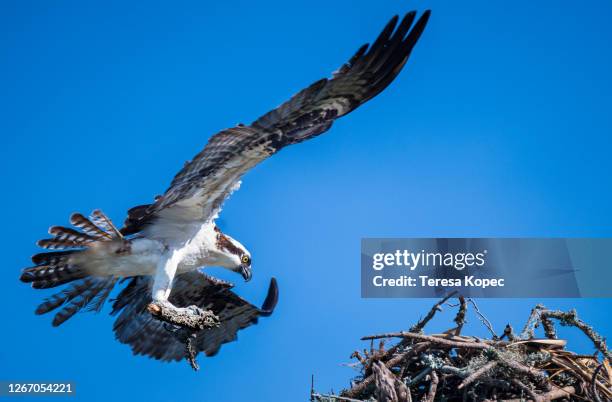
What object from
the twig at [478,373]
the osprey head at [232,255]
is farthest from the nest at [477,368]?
the osprey head at [232,255]

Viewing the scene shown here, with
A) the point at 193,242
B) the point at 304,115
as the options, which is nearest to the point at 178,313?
the point at 193,242

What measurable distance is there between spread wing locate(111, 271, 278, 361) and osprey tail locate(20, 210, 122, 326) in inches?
19.6

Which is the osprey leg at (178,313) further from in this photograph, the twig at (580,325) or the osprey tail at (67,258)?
the twig at (580,325)

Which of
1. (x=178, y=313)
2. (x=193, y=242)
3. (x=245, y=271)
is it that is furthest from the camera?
(x=245, y=271)

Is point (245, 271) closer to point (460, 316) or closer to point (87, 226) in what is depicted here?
point (87, 226)

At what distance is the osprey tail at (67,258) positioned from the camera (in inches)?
→ 215

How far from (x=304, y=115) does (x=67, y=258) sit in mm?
2101

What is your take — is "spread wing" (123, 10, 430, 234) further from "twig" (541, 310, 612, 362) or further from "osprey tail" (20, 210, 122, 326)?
"twig" (541, 310, 612, 362)

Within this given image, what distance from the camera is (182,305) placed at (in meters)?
6.46

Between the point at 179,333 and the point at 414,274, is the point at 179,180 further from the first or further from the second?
the point at 414,274

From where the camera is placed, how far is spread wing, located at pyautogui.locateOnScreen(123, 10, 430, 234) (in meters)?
4.83

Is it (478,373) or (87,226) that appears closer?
(478,373)

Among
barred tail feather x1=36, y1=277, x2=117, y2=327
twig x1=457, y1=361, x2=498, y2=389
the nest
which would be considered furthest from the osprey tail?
twig x1=457, y1=361, x2=498, y2=389

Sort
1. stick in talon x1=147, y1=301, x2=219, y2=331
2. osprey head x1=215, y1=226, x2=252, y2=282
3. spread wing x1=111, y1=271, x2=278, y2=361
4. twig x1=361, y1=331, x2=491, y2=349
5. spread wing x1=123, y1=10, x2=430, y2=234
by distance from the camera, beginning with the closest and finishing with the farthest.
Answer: twig x1=361, y1=331, x2=491, y2=349 → spread wing x1=123, y1=10, x2=430, y2=234 → stick in talon x1=147, y1=301, x2=219, y2=331 → osprey head x1=215, y1=226, x2=252, y2=282 → spread wing x1=111, y1=271, x2=278, y2=361
